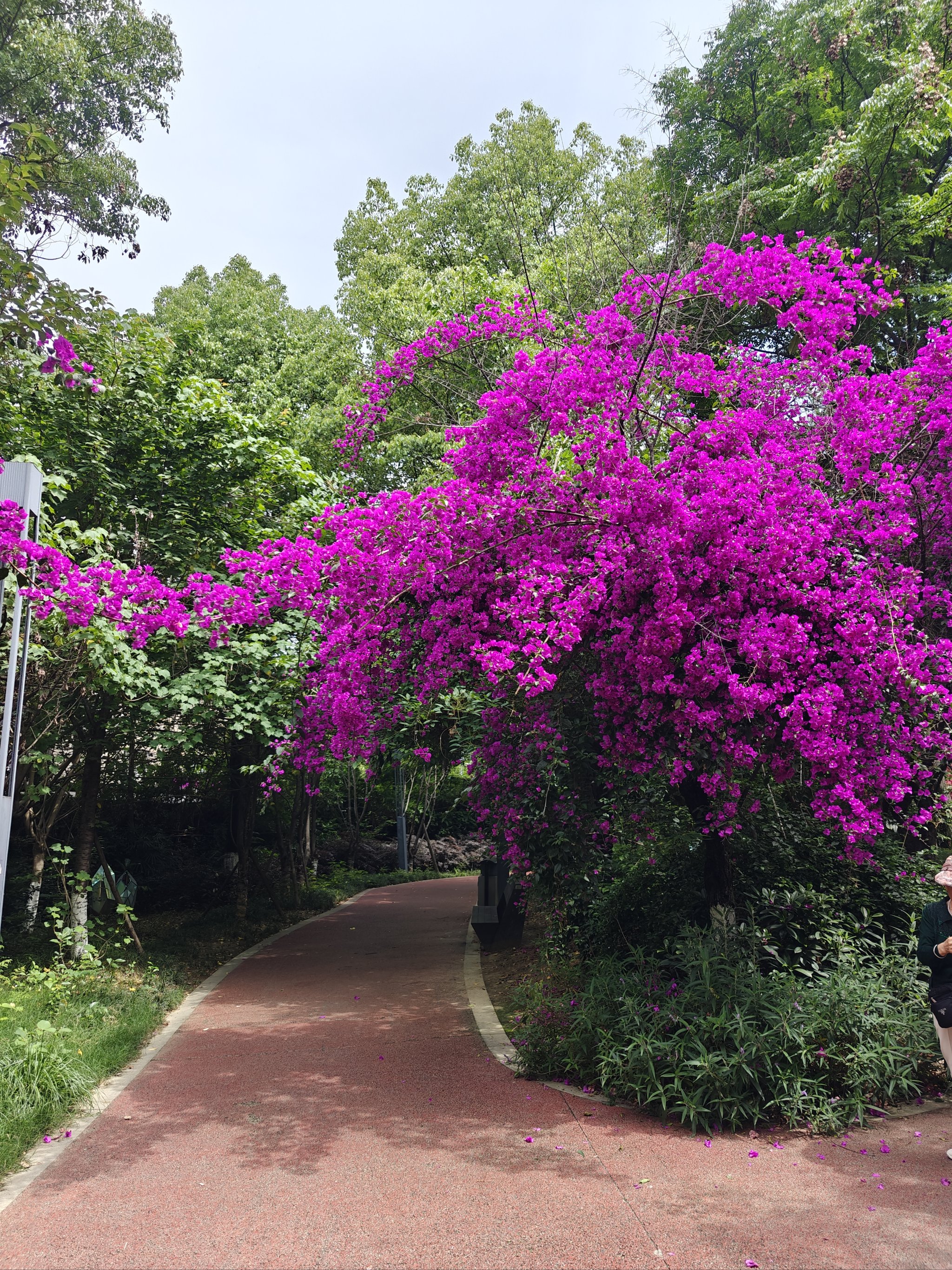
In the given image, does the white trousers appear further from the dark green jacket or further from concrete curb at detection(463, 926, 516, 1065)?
concrete curb at detection(463, 926, 516, 1065)

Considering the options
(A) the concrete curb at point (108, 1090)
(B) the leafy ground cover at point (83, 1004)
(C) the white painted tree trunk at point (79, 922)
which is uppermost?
(C) the white painted tree trunk at point (79, 922)

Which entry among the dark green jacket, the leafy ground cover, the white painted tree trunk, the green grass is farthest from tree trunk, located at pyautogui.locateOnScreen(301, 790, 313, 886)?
the dark green jacket

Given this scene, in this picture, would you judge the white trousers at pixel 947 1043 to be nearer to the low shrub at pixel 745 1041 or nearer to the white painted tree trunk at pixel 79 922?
the low shrub at pixel 745 1041

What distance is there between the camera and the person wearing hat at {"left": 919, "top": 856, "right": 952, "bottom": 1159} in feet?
15.1

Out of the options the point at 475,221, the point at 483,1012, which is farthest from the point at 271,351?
the point at 483,1012

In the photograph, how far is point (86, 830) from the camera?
31.6ft

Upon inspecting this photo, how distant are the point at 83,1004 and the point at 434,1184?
419 centimetres

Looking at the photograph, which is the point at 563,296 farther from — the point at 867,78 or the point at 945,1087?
the point at 945,1087

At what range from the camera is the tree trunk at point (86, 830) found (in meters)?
8.83

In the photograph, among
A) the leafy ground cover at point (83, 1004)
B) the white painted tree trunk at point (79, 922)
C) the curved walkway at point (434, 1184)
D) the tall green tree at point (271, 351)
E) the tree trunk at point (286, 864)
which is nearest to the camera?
the curved walkway at point (434, 1184)

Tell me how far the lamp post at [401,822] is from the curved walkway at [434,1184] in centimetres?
1391

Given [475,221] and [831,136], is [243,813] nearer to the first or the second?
[831,136]

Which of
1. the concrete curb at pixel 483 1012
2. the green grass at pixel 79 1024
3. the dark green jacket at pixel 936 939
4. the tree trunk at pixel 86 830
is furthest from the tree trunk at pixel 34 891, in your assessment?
the dark green jacket at pixel 936 939

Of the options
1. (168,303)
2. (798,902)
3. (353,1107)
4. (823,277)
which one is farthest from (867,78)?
(168,303)
